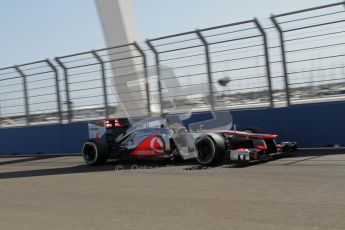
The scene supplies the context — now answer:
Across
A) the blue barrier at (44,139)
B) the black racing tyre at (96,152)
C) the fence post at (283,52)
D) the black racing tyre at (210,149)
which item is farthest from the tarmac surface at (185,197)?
the blue barrier at (44,139)

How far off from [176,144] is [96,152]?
6.20 feet

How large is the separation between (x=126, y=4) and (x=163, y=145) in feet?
30.7

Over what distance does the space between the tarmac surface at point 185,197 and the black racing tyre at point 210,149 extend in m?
0.20

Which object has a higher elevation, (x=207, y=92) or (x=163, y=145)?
(x=207, y=92)

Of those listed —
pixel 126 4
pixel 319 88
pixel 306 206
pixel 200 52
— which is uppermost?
pixel 126 4

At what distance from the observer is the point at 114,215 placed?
18.6 feet

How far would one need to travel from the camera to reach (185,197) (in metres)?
6.54

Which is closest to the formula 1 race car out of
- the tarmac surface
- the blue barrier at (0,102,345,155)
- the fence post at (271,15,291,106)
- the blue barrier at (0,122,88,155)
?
the tarmac surface

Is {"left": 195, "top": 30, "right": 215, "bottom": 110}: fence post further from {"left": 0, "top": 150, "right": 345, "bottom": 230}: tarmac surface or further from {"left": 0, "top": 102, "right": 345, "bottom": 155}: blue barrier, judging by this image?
{"left": 0, "top": 150, "right": 345, "bottom": 230}: tarmac surface

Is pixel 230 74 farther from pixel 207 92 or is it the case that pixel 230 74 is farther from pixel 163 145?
pixel 163 145

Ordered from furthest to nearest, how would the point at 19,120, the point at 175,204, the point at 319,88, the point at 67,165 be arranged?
the point at 19,120
the point at 67,165
the point at 319,88
the point at 175,204

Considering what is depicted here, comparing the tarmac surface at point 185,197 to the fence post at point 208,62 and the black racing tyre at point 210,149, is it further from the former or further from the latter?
the fence post at point 208,62

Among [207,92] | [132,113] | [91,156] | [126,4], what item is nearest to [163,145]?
[91,156]

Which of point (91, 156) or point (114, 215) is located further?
point (91, 156)
